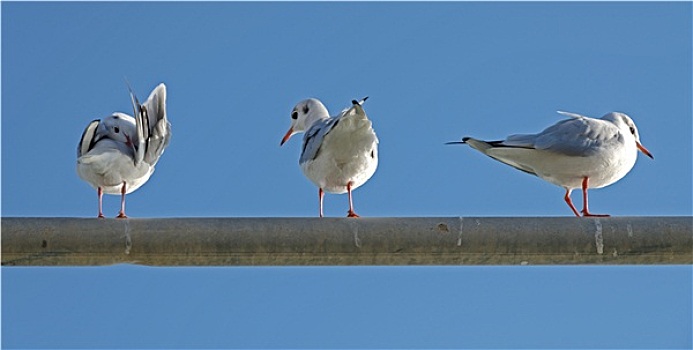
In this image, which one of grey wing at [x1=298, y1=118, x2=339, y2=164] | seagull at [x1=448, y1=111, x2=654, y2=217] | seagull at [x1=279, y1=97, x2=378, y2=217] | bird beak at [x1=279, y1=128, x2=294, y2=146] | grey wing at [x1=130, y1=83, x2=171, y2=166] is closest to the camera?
grey wing at [x1=130, y1=83, x2=171, y2=166]

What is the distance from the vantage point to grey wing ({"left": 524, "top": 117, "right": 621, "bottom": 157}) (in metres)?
8.11

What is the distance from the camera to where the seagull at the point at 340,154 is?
7.75 m

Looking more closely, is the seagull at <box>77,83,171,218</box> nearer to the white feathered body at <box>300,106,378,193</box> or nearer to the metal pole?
the white feathered body at <box>300,106,378,193</box>

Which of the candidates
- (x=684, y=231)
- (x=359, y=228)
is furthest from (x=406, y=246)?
(x=684, y=231)

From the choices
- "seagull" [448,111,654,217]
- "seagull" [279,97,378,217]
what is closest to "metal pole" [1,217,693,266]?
"seagull" [279,97,378,217]

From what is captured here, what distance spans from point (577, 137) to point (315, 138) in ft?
5.85

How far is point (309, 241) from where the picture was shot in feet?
16.2

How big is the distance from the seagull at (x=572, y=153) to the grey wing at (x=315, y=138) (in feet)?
3.07

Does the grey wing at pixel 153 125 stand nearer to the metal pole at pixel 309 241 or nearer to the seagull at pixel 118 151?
the seagull at pixel 118 151

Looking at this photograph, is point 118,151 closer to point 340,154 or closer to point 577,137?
point 340,154

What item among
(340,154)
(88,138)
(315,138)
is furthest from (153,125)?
(340,154)

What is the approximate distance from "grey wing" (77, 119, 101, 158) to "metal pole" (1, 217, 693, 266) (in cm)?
320

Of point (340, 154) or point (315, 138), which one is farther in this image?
point (315, 138)

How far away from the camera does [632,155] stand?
8.36m
